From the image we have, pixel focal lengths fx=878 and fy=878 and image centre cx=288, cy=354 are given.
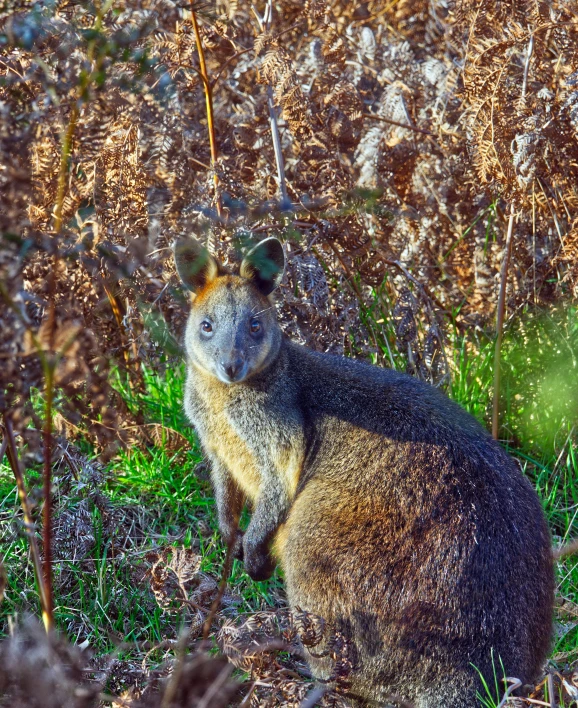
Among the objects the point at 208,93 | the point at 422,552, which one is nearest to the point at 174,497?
the point at 422,552

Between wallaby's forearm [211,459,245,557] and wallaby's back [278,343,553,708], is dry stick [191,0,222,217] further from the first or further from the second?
wallaby's back [278,343,553,708]

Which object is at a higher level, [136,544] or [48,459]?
[48,459]

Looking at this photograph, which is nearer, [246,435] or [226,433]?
[246,435]

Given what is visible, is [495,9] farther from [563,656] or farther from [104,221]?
[563,656]

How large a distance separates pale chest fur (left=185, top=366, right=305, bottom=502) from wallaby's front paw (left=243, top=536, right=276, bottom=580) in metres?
0.28

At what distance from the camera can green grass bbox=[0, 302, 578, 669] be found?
4734mm

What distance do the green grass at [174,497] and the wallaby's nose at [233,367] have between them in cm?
75

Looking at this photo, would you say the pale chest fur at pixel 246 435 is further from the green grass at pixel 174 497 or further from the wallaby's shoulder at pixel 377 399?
the green grass at pixel 174 497

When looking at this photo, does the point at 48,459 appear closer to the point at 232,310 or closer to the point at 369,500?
the point at 369,500

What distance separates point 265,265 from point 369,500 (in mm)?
1388

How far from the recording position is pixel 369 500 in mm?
4090

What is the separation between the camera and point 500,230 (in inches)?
251

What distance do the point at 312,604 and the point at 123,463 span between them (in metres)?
2.18

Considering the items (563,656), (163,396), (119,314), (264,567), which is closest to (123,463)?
(163,396)
